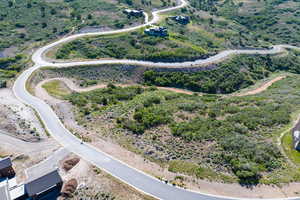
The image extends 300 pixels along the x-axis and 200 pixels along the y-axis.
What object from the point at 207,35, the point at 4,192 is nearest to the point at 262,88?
the point at 207,35

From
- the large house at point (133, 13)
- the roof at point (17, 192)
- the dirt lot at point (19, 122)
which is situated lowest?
the roof at point (17, 192)

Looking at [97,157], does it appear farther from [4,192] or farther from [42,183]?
[4,192]

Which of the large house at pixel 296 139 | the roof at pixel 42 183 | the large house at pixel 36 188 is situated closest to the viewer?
the roof at pixel 42 183

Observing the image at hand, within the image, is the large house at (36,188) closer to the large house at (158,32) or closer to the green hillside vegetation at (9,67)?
the green hillside vegetation at (9,67)

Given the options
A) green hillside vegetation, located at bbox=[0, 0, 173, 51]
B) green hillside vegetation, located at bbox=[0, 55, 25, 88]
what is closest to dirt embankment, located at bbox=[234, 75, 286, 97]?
green hillside vegetation, located at bbox=[0, 0, 173, 51]

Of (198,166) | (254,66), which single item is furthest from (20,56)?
(254,66)

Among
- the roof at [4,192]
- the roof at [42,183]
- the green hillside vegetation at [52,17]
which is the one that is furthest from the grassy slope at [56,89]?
the green hillside vegetation at [52,17]

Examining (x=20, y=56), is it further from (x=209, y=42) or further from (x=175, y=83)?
(x=209, y=42)
